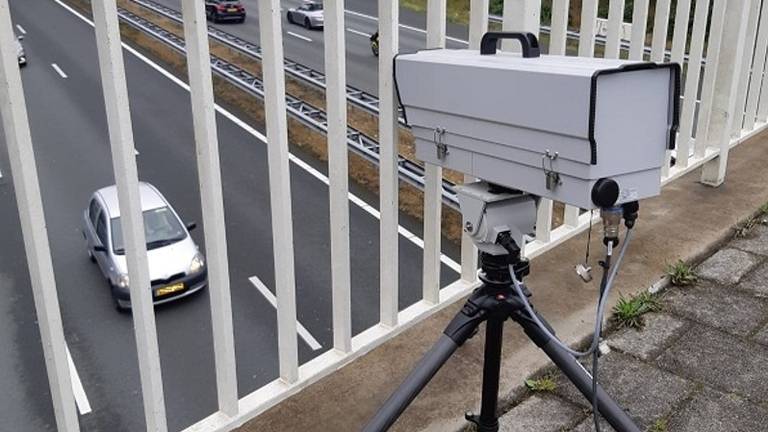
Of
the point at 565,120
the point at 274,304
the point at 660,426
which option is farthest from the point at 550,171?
the point at 274,304

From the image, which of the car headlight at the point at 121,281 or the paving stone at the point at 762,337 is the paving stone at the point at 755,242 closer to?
the paving stone at the point at 762,337

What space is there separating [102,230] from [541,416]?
9.38m

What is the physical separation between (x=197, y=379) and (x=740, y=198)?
6.68 metres

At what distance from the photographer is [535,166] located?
159 cm

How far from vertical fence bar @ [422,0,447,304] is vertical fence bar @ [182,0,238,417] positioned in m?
0.69

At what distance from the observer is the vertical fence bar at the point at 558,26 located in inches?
103

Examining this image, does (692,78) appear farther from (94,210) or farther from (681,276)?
(94,210)

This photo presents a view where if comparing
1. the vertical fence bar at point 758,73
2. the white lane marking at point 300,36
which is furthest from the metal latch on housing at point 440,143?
the white lane marking at point 300,36

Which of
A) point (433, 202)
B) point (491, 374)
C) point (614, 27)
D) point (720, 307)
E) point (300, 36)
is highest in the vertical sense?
point (614, 27)

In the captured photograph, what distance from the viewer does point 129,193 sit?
5.11ft

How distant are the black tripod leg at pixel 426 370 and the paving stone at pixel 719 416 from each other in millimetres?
795

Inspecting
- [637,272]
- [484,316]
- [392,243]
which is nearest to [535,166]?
[484,316]

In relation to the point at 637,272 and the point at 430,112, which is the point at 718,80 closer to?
the point at 637,272

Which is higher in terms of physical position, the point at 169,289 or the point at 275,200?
the point at 275,200
